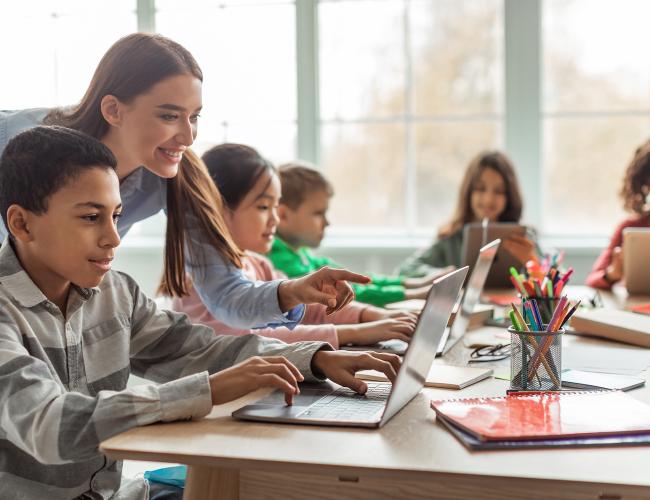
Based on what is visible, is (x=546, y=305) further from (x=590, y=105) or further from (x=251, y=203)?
(x=590, y=105)

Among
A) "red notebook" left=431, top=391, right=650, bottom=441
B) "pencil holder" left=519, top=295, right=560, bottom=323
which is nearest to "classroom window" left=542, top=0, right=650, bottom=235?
"pencil holder" left=519, top=295, right=560, bottom=323

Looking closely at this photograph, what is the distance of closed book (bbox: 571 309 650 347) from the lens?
1831mm

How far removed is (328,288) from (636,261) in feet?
4.58

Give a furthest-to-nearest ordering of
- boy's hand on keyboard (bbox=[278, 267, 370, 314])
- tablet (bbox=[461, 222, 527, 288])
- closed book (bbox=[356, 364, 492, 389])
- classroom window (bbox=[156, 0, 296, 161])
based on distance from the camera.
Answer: classroom window (bbox=[156, 0, 296, 161]) < tablet (bbox=[461, 222, 527, 288]) < boy's hand on keyboard (bbox=[278, 267, 370, 314]) < closed book (bbox=[356, 364, 492, 389])

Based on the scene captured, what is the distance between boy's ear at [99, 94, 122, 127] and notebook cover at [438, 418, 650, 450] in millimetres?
964

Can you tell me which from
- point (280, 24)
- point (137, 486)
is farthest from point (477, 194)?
point (137, 486)

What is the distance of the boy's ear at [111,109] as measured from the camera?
1661 mm

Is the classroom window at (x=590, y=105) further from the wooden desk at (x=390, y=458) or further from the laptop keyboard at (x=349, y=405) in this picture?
the wooden desk at (x=390, y=458)

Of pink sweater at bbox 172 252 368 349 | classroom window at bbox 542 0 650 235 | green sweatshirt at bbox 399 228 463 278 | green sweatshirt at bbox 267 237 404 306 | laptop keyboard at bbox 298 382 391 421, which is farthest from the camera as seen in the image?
classroom window at bbox 542 0 650 235

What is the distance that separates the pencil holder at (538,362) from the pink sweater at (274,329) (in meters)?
0.48

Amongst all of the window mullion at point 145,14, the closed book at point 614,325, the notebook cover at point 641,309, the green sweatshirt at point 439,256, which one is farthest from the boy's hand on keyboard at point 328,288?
the window mullion at point 145,14

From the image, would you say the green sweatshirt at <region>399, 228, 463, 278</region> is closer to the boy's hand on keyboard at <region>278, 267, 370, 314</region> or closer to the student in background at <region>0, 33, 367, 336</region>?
the student in background at <region>0, 33, 367, 336</region>

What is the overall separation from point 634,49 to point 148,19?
229cm

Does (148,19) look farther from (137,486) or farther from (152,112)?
(137,486)
